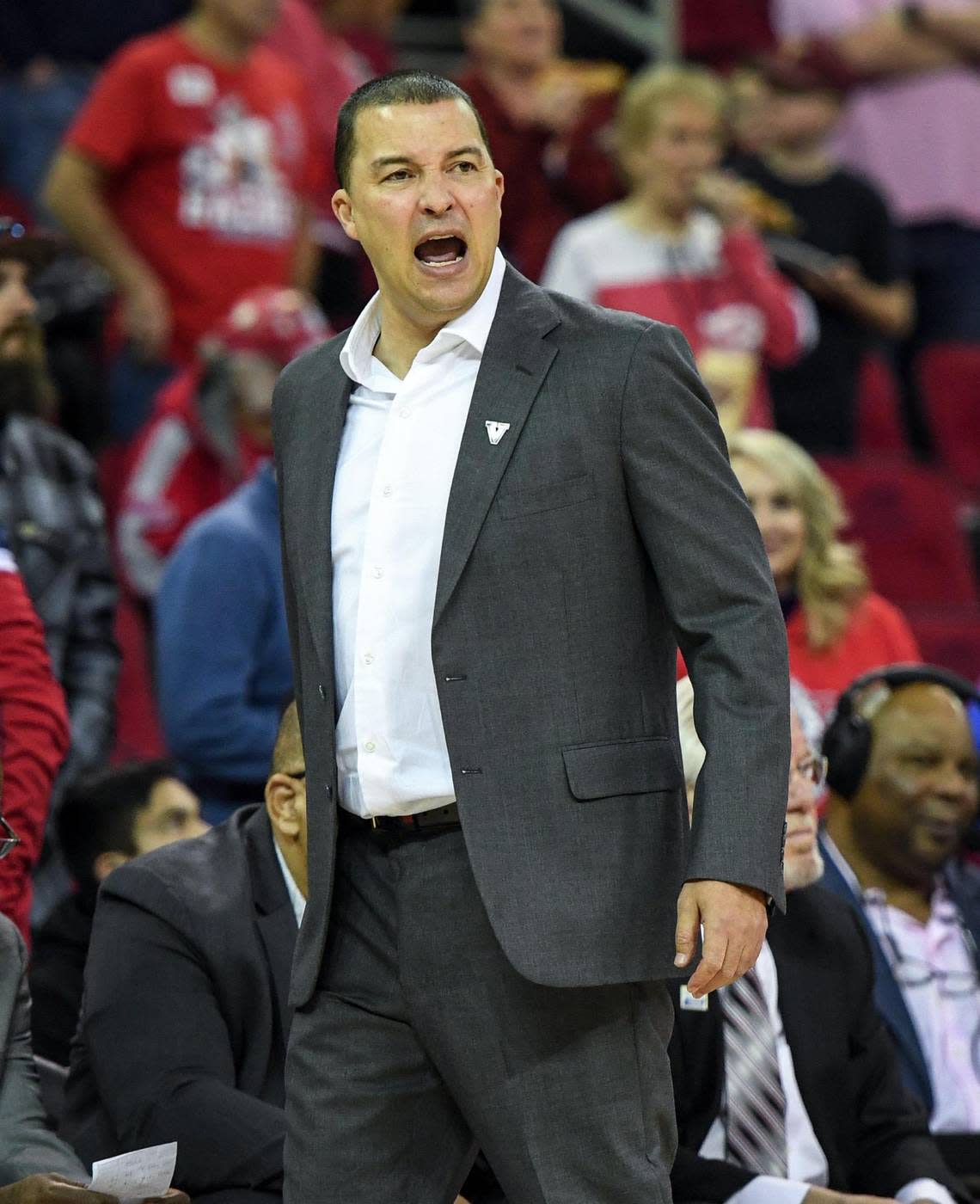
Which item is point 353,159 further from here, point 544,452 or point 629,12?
point 629,12

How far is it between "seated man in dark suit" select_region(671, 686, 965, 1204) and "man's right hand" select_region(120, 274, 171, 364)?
2.81 meters

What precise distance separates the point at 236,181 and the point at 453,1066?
13.6 feet

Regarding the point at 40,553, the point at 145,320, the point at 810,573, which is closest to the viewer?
the point at 40,553

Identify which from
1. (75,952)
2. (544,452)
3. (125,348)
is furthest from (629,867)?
(125,348)

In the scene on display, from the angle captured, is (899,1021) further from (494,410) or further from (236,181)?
(236,181)

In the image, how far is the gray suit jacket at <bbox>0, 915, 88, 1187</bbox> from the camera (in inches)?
105

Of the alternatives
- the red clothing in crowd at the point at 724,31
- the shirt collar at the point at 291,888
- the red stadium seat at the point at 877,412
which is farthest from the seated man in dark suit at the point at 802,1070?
the red clothing in crowd at the point at 724,31

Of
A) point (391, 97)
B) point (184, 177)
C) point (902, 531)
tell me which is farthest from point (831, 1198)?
point (184, 177)

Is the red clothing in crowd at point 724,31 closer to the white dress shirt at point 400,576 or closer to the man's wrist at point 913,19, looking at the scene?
the man's wrist at point 913,19

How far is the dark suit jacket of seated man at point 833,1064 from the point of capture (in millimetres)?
3195

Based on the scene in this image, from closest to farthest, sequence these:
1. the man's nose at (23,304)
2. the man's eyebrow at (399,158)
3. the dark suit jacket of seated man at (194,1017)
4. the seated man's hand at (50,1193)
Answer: the man's eyebrow at (399,158), the seated man's hand at (50,1193), the dark suit jacket of seated man at (194,1017), the man's nose at (23,304)

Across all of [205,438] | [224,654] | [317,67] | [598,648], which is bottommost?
[224,654]

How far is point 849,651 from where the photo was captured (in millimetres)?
4672

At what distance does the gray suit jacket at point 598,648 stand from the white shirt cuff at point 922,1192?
4.11 ft
